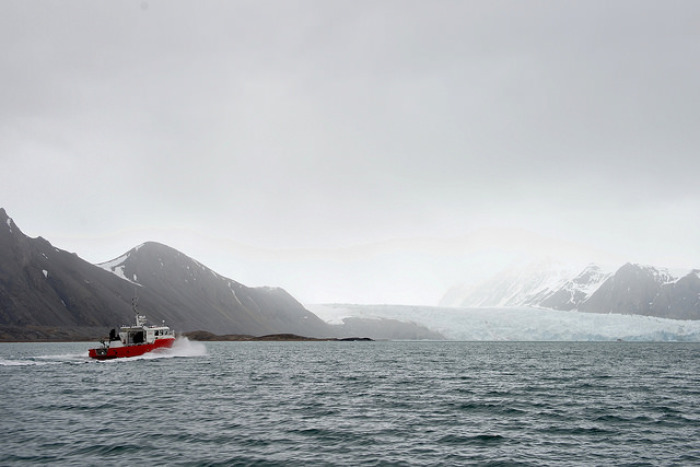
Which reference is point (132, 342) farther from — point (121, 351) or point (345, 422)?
point (345, 422)

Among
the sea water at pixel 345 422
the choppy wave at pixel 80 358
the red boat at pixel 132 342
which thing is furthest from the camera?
the red boat at pixel 132 342

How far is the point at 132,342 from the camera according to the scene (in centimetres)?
11462

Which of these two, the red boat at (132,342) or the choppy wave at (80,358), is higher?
the red boat at (132,342)

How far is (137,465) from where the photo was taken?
2683cm

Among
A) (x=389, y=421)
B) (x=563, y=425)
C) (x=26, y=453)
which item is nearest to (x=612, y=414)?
(x=563, y=425)

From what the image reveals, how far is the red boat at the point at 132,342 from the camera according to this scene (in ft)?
354

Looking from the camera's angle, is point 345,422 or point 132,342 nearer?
point 345,422

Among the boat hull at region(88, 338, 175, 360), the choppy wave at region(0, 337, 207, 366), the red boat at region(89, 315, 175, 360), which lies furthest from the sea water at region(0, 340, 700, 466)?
the red boat at region(89, 315, 175, 360)

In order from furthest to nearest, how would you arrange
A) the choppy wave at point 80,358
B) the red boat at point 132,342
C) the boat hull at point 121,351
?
the red boat at point 132,342 → the boat hull at point 121,351 → the choppy wave at point 80,358

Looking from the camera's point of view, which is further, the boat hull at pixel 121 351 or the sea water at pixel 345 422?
the boat hull at pixel 121 351

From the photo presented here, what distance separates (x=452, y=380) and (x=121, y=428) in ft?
145

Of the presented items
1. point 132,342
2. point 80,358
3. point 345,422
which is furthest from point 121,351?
point 345,422

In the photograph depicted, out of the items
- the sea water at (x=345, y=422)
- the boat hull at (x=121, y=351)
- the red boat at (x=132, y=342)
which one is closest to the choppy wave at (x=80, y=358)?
the boat hull at (x=121, y=351)

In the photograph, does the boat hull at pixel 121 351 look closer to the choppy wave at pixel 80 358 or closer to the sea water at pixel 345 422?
the choppy wave at pixel 80 358
